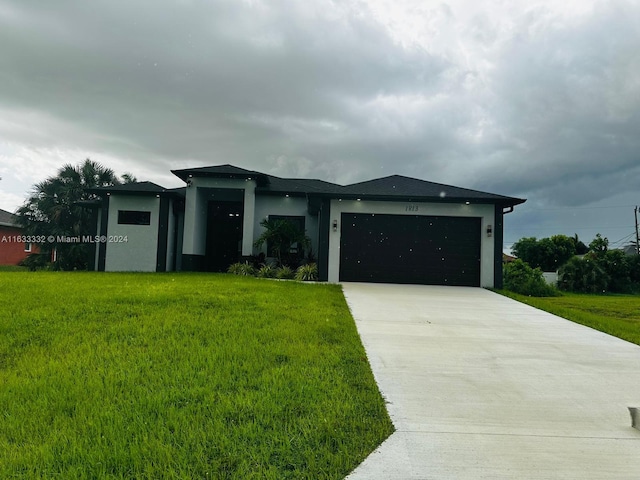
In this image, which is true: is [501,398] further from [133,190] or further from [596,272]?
[596,272]

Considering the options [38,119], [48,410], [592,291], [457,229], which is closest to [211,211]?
[38,119]

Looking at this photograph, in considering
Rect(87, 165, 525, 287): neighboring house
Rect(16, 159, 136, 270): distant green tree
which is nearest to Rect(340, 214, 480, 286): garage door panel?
Rect(87, 165, 525, 287): neighboring house

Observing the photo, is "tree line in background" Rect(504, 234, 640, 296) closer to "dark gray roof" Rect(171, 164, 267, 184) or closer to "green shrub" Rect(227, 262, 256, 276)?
"green shrub" Rect(227, 262, 256, 276)

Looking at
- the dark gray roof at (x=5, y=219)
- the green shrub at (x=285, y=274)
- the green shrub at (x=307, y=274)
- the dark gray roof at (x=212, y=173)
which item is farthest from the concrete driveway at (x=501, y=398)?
the dark gray roof at (x=5, y=219)

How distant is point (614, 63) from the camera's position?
1263cm

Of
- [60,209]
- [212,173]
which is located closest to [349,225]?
[212,173]

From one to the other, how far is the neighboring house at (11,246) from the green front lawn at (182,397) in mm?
25237

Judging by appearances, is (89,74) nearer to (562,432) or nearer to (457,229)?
(457,229)

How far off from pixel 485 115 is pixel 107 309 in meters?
17.0

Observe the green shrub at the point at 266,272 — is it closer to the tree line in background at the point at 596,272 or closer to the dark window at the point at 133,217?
the dark window at the point at 133,217

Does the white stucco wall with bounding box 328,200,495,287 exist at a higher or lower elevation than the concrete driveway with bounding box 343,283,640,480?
higher

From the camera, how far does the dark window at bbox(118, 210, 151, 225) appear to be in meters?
15.2

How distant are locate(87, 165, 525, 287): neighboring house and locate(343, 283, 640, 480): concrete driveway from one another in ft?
18.7

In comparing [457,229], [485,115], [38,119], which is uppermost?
[485,115]
